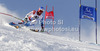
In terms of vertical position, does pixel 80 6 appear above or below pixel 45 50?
above

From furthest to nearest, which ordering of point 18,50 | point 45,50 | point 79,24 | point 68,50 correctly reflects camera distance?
point 79,24 → point 68,50 → point 45,50 → point 18,50

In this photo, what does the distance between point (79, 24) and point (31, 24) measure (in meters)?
3.71

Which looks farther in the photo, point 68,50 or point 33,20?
point 33,20

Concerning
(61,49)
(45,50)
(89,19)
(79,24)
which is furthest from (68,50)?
(89,19)

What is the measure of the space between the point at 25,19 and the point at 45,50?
8807mm

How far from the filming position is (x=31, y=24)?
13.0 metres

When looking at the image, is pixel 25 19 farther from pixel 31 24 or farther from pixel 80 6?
pixel 80 6

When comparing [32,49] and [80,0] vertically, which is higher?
[80,0]

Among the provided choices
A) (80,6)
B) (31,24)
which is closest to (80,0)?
(80,6)

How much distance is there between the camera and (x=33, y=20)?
13.0 metres

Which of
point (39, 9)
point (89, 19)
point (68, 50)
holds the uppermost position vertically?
point (39, 9)

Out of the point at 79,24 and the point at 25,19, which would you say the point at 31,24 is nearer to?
the point at 25,19

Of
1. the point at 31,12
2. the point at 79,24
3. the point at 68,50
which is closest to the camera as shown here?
the point at 68,50

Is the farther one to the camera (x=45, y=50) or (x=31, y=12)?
(x=31, y=12)
